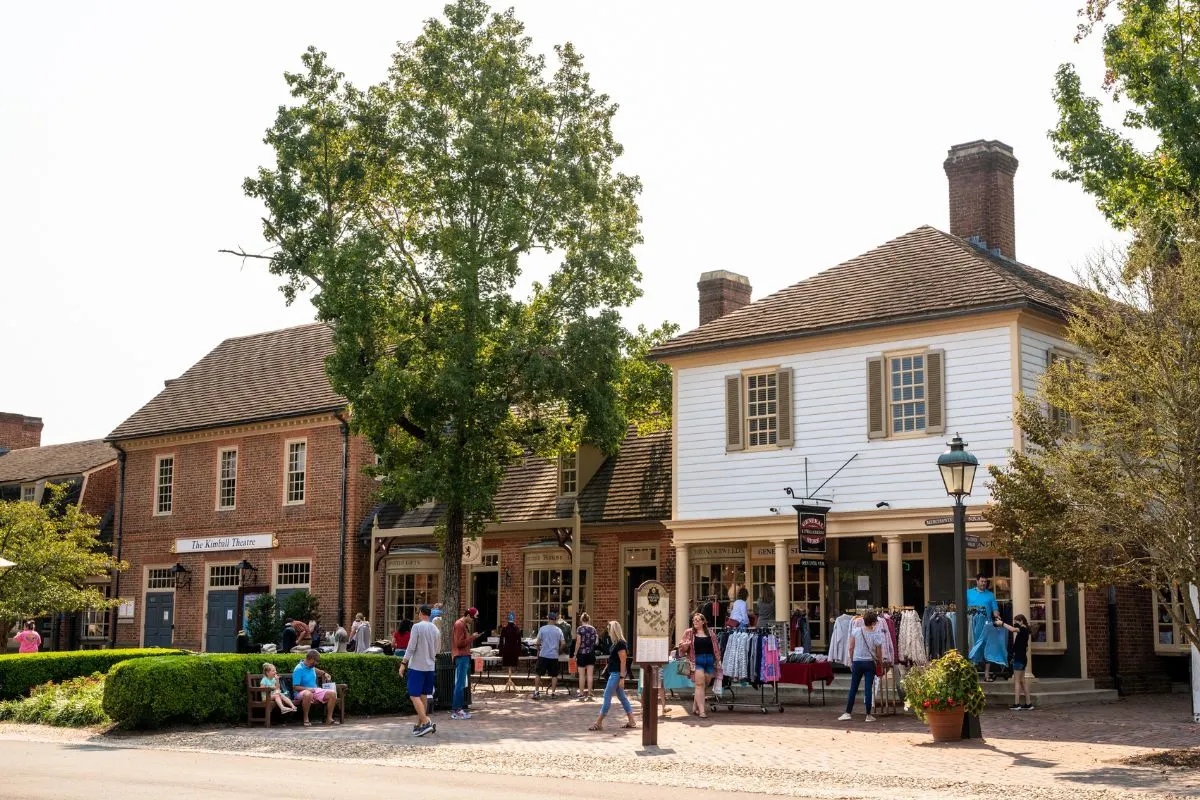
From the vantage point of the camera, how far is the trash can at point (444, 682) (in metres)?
21.6

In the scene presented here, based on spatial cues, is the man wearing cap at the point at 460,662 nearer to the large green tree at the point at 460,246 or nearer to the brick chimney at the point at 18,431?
the large green tree at the point at 460,246

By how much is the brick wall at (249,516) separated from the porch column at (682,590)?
10.4 metres

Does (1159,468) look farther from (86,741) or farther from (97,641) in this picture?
(97,641)

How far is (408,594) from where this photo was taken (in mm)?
33344

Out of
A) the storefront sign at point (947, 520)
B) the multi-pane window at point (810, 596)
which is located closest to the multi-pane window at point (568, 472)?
the multi-pane window at point (810, 596)

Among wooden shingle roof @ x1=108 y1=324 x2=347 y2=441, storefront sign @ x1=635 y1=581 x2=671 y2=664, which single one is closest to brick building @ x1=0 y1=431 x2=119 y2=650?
wooden shingle roof @ x1=108 y1=324 x2=347 y2=441

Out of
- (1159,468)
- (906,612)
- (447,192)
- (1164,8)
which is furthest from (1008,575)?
(447,192)

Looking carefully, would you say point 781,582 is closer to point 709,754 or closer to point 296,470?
point 709,754

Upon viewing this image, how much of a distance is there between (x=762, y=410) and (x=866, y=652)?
→ 24.4 ft

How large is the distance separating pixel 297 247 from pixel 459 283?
11.4 ft

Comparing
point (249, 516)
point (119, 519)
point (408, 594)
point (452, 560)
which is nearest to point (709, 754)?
point (452, 560)

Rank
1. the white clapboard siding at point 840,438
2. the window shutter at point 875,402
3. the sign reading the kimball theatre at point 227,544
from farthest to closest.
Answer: the sign reading the kimball theatre at point 227,544
the window shutter at point 875,402
the white clapboard siding at point 840,438

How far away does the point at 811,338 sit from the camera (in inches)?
971

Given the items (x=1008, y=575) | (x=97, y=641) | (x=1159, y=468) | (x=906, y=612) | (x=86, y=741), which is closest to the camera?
(x=1159, y=468)
